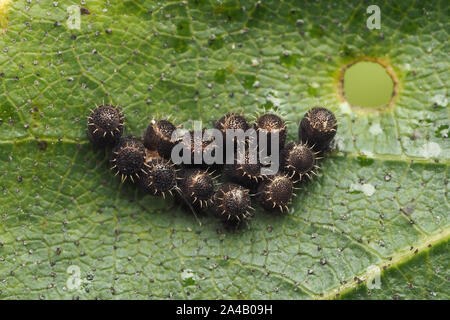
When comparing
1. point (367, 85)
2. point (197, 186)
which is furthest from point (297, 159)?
point (367, 85)

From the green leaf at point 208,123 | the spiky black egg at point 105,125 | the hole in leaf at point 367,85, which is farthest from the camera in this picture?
the hole in leaf at point 367,85

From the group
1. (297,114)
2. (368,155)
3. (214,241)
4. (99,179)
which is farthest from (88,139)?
(368,155)

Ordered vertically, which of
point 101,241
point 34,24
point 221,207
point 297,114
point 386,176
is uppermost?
point 34,24

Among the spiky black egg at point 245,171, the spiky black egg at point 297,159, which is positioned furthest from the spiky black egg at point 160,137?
the spiky black egg at point 297,159

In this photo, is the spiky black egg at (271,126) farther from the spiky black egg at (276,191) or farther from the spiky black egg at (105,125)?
the spiky black egg at (105,125)

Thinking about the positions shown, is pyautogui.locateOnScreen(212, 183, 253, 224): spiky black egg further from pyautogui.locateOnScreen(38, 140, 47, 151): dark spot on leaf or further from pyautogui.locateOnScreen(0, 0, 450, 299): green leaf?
pyautogui.locateOnScreen(38, 140, 47, 151): dark spot on leaf

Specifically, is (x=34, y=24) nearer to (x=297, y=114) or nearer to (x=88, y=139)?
(x=88, y=139)
